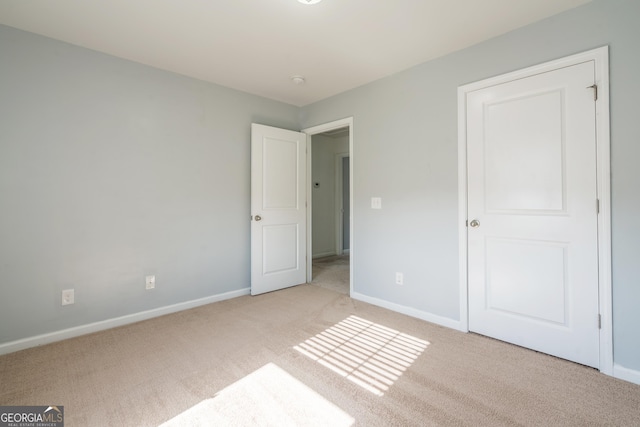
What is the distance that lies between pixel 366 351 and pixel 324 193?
417 centimetres

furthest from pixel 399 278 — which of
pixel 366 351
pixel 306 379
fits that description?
pixel 306 379

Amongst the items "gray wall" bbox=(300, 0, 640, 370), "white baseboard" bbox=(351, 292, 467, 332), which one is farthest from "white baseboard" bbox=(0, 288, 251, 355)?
"gray wall" bbox=(300, 0, 640, 370)

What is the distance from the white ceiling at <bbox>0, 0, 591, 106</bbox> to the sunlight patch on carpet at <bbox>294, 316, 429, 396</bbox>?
2.45 meters

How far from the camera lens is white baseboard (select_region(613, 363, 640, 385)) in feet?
5.93

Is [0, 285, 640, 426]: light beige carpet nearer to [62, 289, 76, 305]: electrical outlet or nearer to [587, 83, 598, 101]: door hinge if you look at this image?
[62, 289, 76, 305]: electrical outlet

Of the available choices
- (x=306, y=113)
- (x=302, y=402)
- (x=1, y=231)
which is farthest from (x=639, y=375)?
(x=1, y=231)

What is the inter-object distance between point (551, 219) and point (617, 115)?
746mm

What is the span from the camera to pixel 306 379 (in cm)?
186

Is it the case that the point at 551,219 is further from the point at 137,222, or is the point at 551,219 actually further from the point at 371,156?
the point at 137,222

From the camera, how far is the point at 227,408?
160 cm

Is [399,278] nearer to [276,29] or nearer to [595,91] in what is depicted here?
[595,91]

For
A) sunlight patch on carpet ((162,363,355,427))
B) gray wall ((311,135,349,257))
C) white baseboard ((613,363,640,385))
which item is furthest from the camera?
gray wall ((311,135,349,257))

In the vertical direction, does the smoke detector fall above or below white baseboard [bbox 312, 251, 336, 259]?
above

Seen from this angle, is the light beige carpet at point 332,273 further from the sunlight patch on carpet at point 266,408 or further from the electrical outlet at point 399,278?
the sunlight patch on carpet at point 266,408
